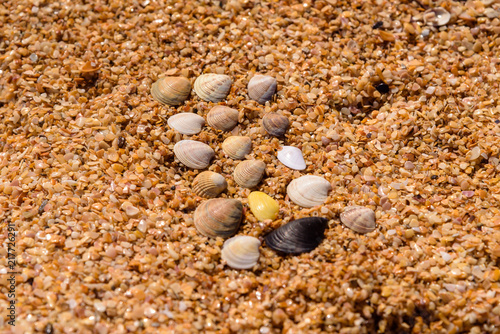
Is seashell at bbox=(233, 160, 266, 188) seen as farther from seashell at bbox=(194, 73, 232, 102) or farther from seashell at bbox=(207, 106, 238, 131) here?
seashell at bbox=(194, 73, 232, 102)

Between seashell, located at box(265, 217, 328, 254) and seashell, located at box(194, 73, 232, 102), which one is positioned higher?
seashell, located at box(194, 73, 232, 102)

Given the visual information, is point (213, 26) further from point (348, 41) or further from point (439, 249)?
point (439, 249)

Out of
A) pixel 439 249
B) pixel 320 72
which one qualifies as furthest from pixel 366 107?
pixel 439 249

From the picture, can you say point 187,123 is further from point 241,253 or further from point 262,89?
point 241,253

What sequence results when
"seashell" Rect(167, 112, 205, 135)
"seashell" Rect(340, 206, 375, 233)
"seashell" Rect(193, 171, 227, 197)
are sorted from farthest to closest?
"seashell" Rect(167, 112, 205, 135) → "seashell" Rect(193, 171, 227, 197) → "seashell" Rect(340, 206, 375, 233)

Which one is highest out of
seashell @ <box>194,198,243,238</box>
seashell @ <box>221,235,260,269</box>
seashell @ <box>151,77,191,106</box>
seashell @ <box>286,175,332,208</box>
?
seashell @ <box>151,77,191,106</box>

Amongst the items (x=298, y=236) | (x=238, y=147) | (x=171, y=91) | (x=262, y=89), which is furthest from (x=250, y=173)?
(x=171, y=91)

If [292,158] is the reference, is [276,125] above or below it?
above

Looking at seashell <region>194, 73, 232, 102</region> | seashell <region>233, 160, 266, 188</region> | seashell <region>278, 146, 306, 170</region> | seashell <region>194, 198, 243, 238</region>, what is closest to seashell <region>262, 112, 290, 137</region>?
seashell <region>278, 146, 306, 170</region>
